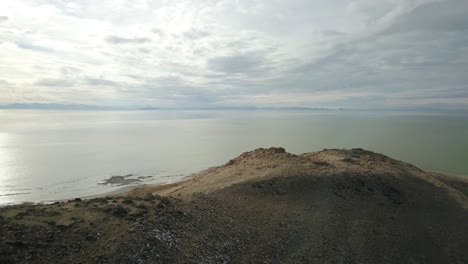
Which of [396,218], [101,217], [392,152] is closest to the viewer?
[101,217]

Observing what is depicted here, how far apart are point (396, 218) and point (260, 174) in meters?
10.9

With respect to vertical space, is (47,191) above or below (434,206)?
below

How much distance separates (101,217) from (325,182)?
1781 centimetres

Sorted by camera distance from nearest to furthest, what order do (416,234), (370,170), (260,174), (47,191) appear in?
1. (416,234)
2. (260,174)
3. (370,170)
4. (47,191)

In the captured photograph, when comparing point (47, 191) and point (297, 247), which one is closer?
point (297, 247)

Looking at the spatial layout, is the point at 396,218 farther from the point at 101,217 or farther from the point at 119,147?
the point at 119,147

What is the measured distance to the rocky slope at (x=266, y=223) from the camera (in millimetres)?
14039

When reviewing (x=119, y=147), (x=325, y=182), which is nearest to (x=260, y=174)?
(x=325, y=182)

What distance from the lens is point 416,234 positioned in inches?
853

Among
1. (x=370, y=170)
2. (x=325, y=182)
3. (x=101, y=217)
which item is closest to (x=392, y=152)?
(x=370, y=170)

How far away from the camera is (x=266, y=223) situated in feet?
65.9

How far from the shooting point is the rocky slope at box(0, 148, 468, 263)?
46.1 ft

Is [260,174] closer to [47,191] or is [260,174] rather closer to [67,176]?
[47,191]

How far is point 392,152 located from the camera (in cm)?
7156
